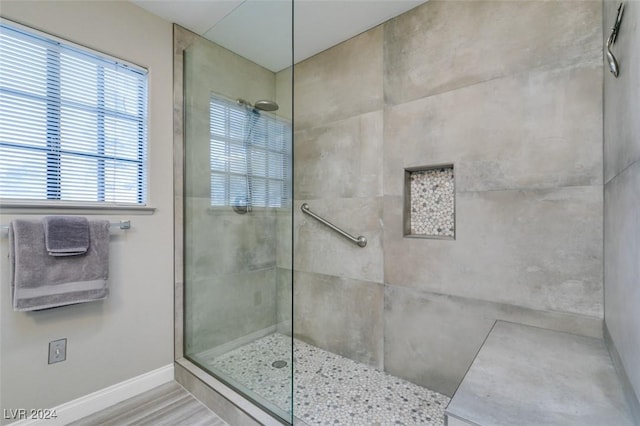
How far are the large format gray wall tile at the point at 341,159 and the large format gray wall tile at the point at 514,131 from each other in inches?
7.7

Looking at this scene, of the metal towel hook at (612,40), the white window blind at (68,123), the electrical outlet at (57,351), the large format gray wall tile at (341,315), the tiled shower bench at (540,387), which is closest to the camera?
the tiled shower bench at (540,387)

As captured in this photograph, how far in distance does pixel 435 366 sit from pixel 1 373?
226 cm

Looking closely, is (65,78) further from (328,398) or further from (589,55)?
(589,55)

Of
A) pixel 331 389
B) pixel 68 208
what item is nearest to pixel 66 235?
pixel 68 208

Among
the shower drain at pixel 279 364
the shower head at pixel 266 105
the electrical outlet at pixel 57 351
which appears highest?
the shower head at pixel 266 105

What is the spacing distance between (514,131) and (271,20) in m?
1.43

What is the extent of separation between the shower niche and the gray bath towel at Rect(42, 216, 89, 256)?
185 cm

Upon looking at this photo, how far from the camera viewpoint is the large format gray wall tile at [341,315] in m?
2.05

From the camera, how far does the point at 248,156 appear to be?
68.7 inches

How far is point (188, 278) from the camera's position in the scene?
2.11m

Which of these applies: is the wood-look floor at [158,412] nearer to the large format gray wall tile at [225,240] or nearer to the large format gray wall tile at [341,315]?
the large format gray wall tile at [225,240]

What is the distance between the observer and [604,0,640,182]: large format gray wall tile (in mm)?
798

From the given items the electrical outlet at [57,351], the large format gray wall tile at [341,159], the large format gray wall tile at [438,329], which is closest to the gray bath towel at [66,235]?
the electrical outlet at [57,351]

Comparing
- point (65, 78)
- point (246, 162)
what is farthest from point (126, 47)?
point (246, 162)
